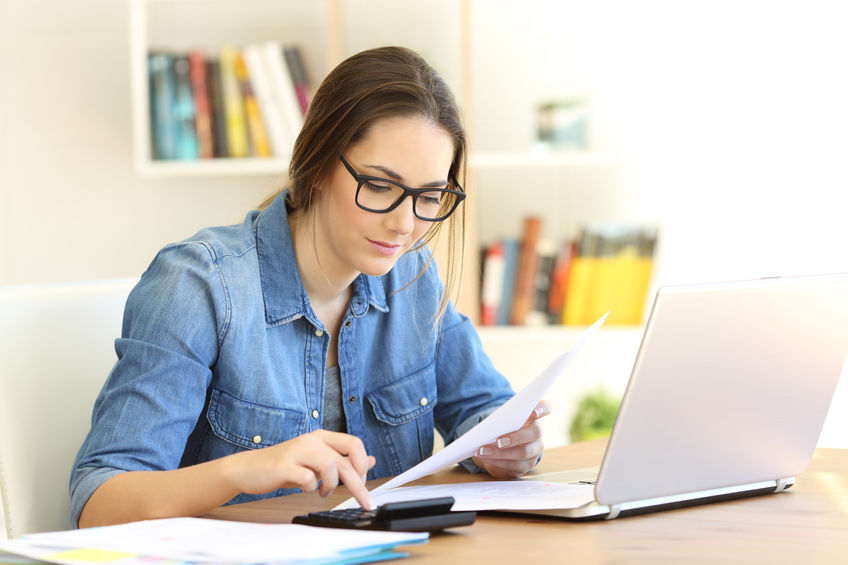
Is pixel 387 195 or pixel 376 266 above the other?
pixel 387 195

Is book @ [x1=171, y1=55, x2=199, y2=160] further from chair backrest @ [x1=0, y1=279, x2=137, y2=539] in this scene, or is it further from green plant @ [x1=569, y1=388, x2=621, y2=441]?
chair backrest @ [x1=0, y1=279, x2=137, y2=539]

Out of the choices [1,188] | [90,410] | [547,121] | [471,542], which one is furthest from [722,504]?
[1,188]

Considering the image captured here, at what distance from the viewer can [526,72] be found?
9.72 feet

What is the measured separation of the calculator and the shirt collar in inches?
17.6

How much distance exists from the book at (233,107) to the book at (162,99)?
0.48 ft

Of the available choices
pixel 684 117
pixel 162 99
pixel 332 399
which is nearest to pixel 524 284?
pixel 684 117

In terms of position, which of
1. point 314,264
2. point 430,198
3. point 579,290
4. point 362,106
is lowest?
point 579,290

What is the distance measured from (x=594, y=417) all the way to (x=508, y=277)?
1.59 ft

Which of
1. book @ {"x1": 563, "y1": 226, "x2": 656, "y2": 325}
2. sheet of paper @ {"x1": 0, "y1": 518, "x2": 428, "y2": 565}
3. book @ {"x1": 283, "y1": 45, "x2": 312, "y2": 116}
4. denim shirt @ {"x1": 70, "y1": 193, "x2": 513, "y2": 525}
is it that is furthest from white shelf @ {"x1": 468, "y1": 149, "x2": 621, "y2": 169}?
sheet of paper @ {"x1": 0, "y1": 518, "x2": 428, "y2": 565}

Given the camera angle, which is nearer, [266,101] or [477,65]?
[266,101]

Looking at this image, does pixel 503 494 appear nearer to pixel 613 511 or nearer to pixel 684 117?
pixel 613 511

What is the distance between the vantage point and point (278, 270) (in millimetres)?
1330

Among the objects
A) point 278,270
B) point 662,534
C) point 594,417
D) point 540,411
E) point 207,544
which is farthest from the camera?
point 594,417

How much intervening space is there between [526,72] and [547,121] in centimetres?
27
